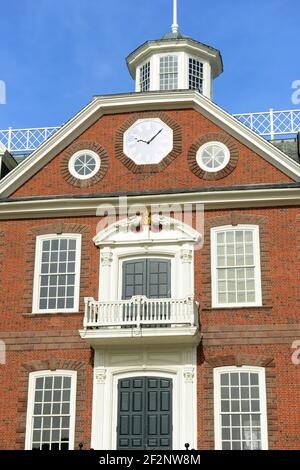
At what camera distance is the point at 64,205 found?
24547 mm

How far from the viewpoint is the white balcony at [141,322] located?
21.8 metres

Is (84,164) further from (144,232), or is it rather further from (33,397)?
(33,397)

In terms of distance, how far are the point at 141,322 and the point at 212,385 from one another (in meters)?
2.61

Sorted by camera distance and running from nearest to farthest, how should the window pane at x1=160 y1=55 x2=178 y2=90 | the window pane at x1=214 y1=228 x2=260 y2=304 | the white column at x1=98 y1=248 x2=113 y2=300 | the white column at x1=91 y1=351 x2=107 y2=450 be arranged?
the white column at x1=91 y1=351 x2=107 y2=450 → the window pane at x1=214 y1=228 x2=260 y2=304 → the white column at x1=98 y1=248 x2=113 y2=300 → the window pane at x1=160 y1=55 x2=178 y2=90

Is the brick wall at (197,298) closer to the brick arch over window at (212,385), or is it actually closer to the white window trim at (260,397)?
the brick arch over window at (212,385)

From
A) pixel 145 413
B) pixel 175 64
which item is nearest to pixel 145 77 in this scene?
pixel 175 64

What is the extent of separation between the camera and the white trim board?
2467 cm

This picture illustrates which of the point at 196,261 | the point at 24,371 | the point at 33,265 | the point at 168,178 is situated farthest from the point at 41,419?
the point at 168,178

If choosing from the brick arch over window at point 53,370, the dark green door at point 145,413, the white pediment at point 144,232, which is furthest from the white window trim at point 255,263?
the brick arch over window at point 53,370

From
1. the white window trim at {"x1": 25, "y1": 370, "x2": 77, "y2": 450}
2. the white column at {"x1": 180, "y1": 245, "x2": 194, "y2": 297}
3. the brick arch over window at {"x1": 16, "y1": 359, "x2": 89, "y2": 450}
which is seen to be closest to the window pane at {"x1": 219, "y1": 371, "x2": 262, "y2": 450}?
the white column at {"x1": 180, "y1": 245, "x2": 194, "y2": 297}

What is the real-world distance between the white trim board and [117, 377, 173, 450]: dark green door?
728 centimetres

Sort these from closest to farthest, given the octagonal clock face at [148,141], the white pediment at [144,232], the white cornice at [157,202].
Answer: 1. the white cornice at [157,202]
2. the white pediment at [144,232]
3. the octagonal clock face at [148,141]

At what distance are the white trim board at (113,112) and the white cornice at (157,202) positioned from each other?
89 centimetres

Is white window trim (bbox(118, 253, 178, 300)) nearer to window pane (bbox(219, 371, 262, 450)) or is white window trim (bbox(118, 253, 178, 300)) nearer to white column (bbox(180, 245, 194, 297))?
white column (bbox(180, 245, 194, 297))
